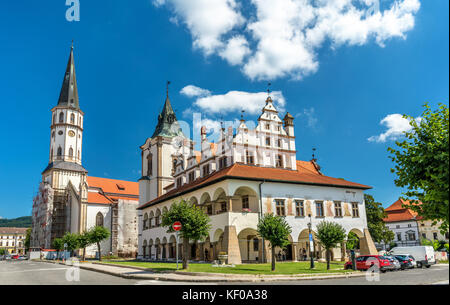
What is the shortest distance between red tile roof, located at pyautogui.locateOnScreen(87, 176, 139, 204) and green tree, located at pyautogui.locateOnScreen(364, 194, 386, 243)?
5270 cm

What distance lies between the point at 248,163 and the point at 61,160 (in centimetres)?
5801

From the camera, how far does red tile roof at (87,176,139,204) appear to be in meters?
79.6

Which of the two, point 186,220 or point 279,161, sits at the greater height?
point 279,161

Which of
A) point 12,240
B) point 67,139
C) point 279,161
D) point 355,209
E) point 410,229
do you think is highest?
point 67,139

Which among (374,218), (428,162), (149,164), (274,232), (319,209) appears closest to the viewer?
(428,162)

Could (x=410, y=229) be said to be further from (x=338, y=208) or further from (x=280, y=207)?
(x=280, y=207)

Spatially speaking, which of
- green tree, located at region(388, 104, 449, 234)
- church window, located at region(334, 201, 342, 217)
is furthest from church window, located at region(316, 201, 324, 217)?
green tree, located at region(388, 104, 449, 234)

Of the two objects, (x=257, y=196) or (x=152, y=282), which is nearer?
(x=152, y=282)

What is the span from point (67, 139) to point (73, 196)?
1462 cm

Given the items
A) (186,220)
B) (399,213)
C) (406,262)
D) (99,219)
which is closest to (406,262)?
(406,262)

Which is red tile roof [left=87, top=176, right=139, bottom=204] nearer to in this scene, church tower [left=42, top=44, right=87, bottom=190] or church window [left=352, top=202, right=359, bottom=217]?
church tower [left=42, top=44, right=87, bottom=190]

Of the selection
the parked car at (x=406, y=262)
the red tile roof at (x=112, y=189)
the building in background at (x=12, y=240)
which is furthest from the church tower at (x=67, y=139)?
the building in background at (x=12, y=240)

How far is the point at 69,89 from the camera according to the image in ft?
288
